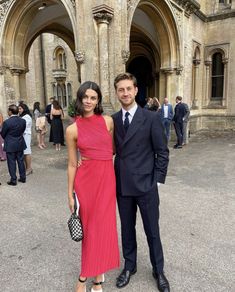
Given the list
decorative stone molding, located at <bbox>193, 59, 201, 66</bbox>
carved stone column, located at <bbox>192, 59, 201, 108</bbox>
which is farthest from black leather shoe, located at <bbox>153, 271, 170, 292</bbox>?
decorative stone molding, located at <bbox>193, 59, 201, 66</bbox>

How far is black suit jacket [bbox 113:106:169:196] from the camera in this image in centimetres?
233

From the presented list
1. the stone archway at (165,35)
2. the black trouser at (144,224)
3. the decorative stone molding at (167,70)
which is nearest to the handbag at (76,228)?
the black trouser at (144,224)

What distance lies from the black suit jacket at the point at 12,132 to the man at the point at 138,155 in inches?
153

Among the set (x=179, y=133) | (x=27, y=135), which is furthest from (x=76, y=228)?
(x=179, y=133)

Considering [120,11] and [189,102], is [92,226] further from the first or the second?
Result: [189,102]

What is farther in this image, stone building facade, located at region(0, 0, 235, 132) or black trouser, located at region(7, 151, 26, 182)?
stone building facade, located at region(0, 0, 235, 132)

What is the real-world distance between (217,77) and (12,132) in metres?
13.1

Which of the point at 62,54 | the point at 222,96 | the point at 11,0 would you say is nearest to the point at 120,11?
the point at 11,0

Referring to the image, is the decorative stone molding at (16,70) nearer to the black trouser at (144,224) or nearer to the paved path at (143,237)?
the paved path at (143,237)

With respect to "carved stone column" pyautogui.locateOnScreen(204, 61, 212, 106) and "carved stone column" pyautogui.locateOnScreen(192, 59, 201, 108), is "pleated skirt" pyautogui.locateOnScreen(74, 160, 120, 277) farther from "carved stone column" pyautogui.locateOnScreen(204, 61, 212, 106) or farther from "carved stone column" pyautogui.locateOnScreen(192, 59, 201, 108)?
"carved stone column" pyautogui.locateOnScreen(204, 61, 212, 106)

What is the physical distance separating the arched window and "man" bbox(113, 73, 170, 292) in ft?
46.6

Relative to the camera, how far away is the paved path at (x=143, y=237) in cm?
268

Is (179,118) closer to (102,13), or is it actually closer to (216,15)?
(102,13)

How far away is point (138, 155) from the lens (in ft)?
7.73
